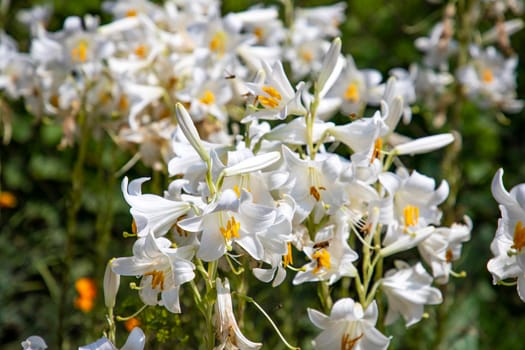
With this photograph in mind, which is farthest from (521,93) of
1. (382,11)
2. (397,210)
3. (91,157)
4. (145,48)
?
(397,210)

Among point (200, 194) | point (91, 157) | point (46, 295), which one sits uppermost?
point (200, 194)

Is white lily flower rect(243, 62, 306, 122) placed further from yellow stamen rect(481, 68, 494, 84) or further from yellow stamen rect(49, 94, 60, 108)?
yellow stamen rect(481, 68, 494, 84)

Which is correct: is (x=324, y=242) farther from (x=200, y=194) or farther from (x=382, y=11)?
(x=382, y=11)

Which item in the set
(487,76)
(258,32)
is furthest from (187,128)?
(487,76)

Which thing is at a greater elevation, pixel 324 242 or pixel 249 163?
pixel 249 163

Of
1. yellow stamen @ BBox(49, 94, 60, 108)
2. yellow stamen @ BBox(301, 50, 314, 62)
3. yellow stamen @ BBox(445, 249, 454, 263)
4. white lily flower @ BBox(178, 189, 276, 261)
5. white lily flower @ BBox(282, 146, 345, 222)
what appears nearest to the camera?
white lily flower @ BBox(178, 189, 276, 261)

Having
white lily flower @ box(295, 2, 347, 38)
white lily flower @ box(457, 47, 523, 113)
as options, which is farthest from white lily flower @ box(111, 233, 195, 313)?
white lily flower @ box(457, 47, 523, 113)

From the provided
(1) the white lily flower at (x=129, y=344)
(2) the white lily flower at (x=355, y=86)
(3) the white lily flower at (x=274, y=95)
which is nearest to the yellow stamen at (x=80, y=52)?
(2) the white lily flower at (x=355, y=86)
